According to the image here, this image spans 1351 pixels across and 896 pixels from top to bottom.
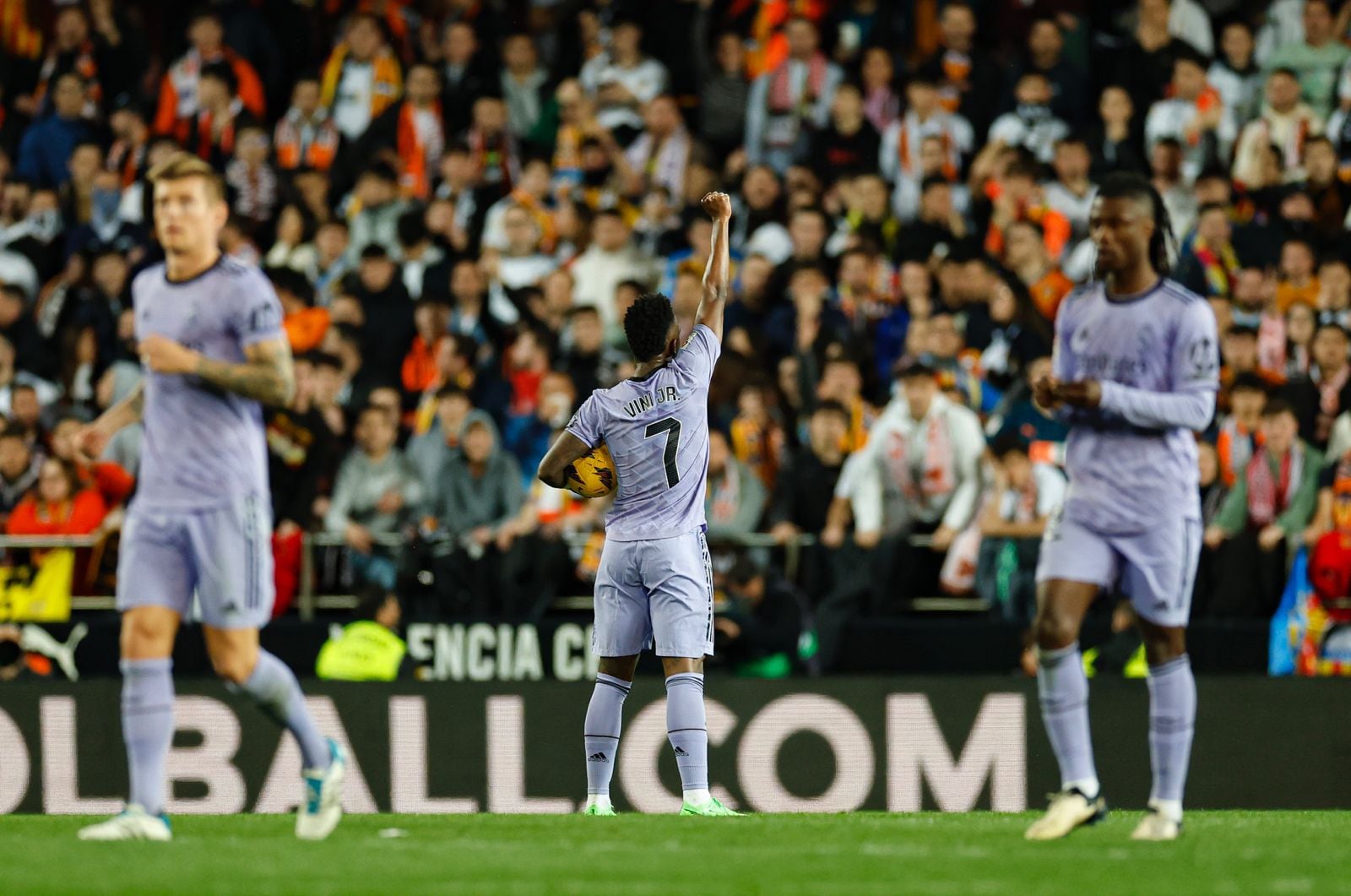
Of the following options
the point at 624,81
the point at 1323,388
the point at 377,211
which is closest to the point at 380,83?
the point at 377,211

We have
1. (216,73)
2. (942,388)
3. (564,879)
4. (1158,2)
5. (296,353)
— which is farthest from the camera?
(216,73)

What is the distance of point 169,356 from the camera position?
736 centimetres

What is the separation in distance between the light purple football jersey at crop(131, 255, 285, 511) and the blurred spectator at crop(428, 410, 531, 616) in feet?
22.9

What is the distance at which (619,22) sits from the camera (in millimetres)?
19031

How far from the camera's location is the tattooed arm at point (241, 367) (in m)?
7.36

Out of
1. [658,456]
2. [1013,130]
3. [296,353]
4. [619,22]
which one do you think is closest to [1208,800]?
[658,456]

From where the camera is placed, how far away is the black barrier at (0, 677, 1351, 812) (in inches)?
492

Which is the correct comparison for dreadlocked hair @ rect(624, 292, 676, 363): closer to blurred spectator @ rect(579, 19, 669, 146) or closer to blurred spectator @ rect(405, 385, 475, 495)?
blurred spectator @ rect(405, 385, 475, 495)

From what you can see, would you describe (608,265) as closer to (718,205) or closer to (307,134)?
(307,134)

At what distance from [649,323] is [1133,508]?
2525mm

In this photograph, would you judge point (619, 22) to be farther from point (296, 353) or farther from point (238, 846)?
point (238, 846)

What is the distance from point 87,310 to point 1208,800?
997 cm

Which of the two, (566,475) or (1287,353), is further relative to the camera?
(1287,353)

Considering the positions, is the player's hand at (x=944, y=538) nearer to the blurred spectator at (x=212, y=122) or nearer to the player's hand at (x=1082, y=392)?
the player's hand at (x=1082, y=392)
